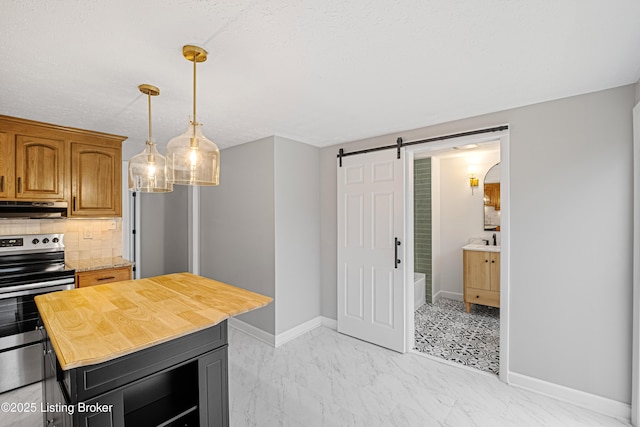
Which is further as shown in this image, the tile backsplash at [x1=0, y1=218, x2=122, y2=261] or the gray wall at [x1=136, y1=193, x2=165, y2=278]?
the gray wall at [x1=136, y1=193, x2=165, y2=278]

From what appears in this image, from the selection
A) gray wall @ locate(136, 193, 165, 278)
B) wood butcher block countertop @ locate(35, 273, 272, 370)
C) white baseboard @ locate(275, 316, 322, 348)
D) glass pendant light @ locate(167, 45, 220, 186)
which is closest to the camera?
wood butcher block countertop @ locate(35, 273, 272, 370)

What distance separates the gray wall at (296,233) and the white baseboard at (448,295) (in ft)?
7.27

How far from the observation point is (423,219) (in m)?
4.86

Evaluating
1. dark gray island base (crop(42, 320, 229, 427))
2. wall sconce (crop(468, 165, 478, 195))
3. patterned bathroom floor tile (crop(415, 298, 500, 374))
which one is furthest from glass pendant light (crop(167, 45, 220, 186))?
wall sconce (crop(468, 165, 478, 195))

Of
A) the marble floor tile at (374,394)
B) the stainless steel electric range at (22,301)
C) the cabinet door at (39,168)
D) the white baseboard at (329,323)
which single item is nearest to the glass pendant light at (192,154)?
the marble floor tile at (374,394)

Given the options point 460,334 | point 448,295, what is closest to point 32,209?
point 460,334

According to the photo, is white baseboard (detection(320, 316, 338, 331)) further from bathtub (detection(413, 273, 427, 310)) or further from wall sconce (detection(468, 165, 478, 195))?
wall sconce (detection(468, 165, 478, 195))

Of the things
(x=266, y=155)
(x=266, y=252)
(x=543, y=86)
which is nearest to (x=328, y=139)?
(x=266, y=155)

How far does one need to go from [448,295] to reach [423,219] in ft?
4.41

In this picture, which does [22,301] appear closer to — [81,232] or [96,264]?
[96,264]

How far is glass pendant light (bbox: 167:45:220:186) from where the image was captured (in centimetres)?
153

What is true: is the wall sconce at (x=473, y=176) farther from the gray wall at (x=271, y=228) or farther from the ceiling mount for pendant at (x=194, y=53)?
the ceiling mount for pendant at (x=194, y=53)

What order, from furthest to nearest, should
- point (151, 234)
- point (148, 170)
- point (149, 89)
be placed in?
point (151, 234) → point (149, 89) → point (148, 170)

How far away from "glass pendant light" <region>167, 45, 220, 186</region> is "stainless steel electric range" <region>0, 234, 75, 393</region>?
198 cm
